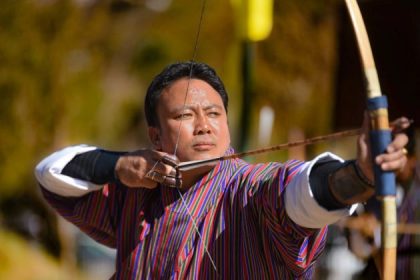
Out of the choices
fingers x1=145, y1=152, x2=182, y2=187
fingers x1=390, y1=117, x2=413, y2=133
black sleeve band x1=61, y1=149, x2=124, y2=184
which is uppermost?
black sleeve band x1=61, y1=149, x2=124, y2=184

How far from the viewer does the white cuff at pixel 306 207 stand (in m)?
1.71

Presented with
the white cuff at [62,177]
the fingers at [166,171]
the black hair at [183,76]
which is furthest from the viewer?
the white cuff at [62,177]

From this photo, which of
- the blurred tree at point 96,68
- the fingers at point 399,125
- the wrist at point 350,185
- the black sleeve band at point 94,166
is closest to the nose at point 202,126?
the black sleeve band at point 94,166

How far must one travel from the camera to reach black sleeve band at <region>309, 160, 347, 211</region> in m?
1.70

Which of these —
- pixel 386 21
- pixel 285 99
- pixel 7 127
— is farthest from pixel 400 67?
pixel 7 127

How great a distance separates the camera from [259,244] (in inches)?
77.5

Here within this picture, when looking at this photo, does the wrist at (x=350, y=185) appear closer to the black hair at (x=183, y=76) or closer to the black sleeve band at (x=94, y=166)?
the black hair at (x=183, y=76)

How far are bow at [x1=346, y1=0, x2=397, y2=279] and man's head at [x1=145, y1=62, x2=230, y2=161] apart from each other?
1.61 ft

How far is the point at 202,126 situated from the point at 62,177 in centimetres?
50

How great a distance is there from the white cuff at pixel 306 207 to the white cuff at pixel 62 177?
804mm

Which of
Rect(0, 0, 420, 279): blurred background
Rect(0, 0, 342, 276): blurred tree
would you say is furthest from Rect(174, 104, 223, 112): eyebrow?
Rect(0, 0, 342, 276): blurred tree

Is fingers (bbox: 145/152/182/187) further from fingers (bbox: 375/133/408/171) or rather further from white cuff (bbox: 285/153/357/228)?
fingers (bbox: 375/133/408/171)

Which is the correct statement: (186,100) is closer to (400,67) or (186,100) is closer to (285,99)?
(400,67)

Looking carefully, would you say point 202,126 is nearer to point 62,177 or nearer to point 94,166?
point 94,166
